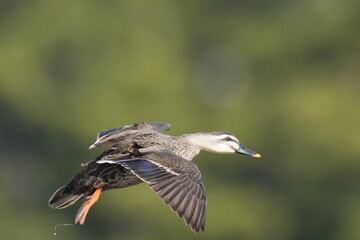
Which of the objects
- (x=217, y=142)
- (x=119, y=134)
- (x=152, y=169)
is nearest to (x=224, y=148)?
(x=217, y=142)

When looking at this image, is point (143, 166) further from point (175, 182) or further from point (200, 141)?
point (200, 141)

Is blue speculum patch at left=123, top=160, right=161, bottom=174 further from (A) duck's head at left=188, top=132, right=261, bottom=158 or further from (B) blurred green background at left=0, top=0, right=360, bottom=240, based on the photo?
(B) blurred green background at left=0, top=0, right=360, bottom=240

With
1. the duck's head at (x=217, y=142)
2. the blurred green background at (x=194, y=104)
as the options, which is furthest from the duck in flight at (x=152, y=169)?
the blurred green background at (x=194, y=104)

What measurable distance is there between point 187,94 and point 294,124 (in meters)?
2.36

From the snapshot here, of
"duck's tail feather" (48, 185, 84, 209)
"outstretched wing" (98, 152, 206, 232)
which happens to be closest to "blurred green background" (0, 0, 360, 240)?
"duck's tail feather" (48, 185, 84, 209)

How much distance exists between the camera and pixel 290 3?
2897 cm

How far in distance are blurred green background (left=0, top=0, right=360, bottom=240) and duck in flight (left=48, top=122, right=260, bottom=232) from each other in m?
9.12

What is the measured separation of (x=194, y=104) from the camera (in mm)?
23641

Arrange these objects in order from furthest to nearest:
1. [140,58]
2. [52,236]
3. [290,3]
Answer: [290,3] < [140,58] < [52,236]

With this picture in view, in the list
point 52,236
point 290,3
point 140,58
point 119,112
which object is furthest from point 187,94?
point 290,3

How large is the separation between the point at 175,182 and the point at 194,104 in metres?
14.6

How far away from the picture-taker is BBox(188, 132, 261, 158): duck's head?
33.7 ft

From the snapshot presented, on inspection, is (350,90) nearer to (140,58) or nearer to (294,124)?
(294,124)

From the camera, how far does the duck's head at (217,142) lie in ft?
33.7
